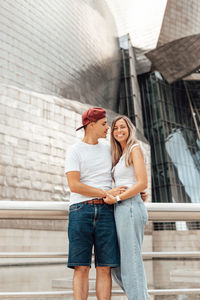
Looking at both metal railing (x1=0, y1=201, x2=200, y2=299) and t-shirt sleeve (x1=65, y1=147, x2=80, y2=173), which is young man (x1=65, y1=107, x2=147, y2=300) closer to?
t-shirt sleeve (x1=65, y1=147, x2=80, y2=173)

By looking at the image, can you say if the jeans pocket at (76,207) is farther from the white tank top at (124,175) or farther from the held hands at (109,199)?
the white tank top at (124,175)

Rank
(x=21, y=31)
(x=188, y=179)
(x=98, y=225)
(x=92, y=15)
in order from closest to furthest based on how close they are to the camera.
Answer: (x=98, y=225)
(x=21, y=31)
(x=92, y=15)
(x=188, y=179)

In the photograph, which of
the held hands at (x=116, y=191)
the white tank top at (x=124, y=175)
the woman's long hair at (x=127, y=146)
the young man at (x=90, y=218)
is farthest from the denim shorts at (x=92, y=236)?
the woman's long hair at (x=127, y=146)

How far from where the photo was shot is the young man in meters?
1.94

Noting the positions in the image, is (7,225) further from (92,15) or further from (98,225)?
(92,15)

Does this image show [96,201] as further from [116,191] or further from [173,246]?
[173,246]

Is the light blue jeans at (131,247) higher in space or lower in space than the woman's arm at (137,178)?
lower

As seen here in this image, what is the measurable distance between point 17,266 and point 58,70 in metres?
8.95

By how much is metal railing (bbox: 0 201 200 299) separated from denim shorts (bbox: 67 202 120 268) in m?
0.17

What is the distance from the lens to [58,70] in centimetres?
1404

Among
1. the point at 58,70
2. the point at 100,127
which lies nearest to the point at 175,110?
the point at 58,70

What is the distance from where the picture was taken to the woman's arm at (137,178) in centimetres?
197

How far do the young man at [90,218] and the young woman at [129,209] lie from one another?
0.22ft

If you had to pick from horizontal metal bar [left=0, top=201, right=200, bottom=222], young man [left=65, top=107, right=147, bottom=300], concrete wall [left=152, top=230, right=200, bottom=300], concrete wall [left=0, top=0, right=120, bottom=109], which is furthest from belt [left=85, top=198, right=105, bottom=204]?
→ concrete wall [left=152, top=230, right=200, bottom=300]
